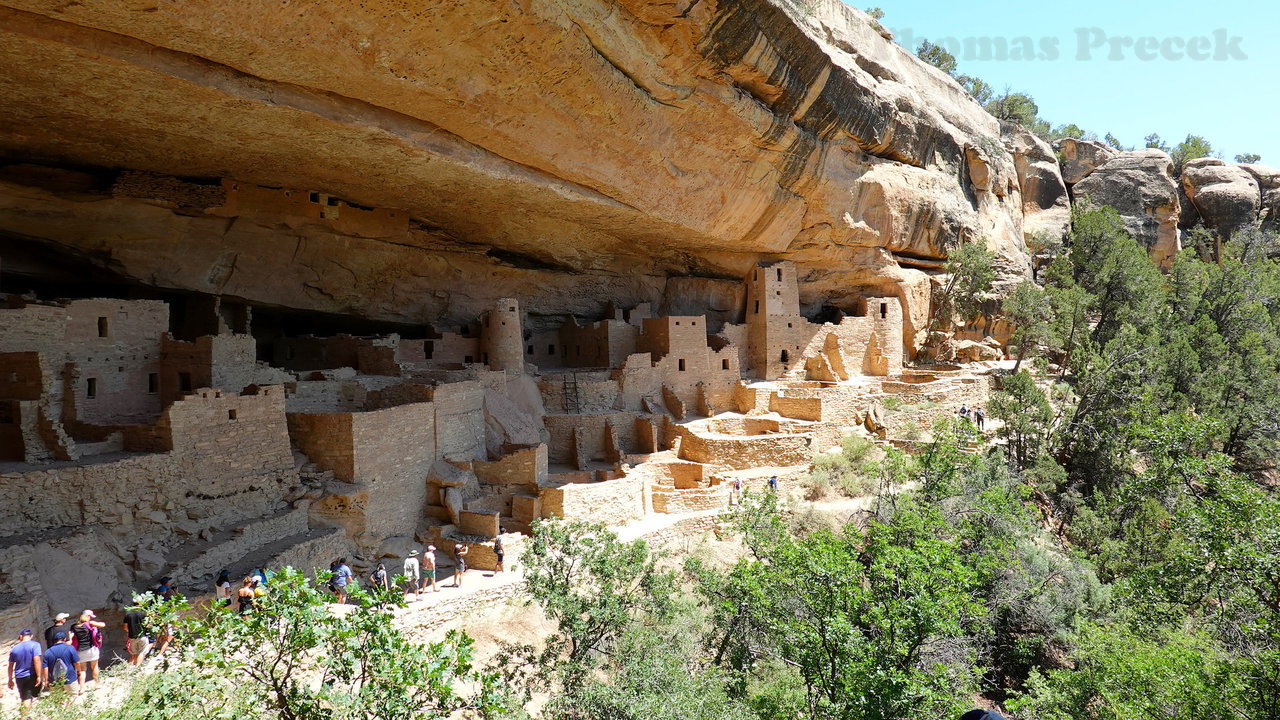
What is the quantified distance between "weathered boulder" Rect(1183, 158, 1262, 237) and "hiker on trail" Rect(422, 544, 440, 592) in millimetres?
32458

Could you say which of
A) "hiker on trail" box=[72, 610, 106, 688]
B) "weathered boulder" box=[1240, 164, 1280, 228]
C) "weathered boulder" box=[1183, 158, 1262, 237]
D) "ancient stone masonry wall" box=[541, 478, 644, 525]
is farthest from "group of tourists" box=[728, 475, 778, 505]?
"weathered boulder" box=[1240, 164, 1280, 228]

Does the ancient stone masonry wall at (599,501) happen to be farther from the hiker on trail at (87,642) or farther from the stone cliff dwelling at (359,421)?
the hiker on trail at (87,642)

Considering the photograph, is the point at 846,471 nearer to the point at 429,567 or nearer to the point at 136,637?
the point at 429,567

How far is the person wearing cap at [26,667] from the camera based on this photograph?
20.4 ft

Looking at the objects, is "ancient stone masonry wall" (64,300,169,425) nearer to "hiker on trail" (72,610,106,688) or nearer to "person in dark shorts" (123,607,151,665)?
"person in dark shorts" (123,607,151,665)

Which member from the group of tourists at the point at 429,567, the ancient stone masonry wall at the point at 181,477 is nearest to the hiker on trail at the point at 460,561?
the group of tourists at the point at 429,567

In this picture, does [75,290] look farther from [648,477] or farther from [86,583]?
[648,477]

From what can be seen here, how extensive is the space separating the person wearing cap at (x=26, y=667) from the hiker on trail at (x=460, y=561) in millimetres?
5296

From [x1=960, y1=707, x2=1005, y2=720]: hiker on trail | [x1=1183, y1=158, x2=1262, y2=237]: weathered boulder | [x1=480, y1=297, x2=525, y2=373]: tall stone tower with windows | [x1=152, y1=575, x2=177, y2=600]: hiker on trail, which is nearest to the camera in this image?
[x1=960, y1=707, x2=1005, y2=720]: hiker on trail

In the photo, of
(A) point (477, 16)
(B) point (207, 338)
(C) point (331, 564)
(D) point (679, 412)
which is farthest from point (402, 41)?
(D) point (679, 412)

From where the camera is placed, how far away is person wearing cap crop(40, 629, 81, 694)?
20.7 ft

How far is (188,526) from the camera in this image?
9.32 meters

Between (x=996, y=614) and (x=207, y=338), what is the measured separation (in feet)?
46.1

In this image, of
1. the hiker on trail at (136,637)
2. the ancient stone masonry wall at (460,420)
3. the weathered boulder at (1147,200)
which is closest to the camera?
the hiker on trail at (136,637)
